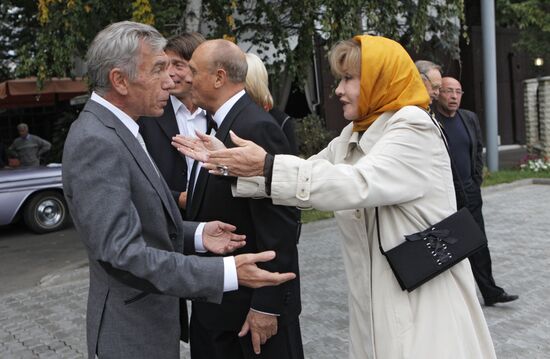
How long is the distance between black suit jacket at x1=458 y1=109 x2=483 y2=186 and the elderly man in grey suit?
3.64 meters

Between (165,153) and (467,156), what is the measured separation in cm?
287

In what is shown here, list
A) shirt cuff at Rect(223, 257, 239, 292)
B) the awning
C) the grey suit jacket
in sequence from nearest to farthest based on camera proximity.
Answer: the grey suit jacket < shirt cuff at Rect(223, 257, 239, 292) < the awning

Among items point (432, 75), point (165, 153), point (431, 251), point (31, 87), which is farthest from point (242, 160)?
point (31, 87)

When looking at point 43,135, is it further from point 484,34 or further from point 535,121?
point 535,121

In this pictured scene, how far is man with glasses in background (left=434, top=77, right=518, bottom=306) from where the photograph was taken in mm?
5145

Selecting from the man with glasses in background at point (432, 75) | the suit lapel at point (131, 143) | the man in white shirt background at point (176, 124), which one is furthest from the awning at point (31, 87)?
the suit lapel at point (131, 143)

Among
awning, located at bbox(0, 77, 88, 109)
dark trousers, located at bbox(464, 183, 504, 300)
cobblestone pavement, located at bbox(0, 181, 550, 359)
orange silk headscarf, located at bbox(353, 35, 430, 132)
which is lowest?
cobblestone pavement, located at bbox(0, 181, 550, 359)

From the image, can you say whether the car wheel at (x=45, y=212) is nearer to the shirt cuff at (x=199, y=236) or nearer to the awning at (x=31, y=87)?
the awning at (x=31, y=87)

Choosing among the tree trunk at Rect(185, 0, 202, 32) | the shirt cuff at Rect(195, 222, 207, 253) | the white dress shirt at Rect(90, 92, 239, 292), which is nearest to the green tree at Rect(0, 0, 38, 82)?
the tree trunk at Rect(185, 0, 202, 32)

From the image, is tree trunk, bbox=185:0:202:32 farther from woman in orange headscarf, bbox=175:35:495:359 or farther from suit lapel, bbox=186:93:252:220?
woman in orange headscarf, bbox=175:35:495:359

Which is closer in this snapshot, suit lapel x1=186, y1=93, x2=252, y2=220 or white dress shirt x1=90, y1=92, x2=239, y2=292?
white dress shirt x1=90, y1=92, x2=239, y2=292

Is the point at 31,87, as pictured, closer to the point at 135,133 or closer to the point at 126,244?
the point at 135,133

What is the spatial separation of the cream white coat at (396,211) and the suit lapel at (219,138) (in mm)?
462

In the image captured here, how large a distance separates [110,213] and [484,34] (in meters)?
13.9
